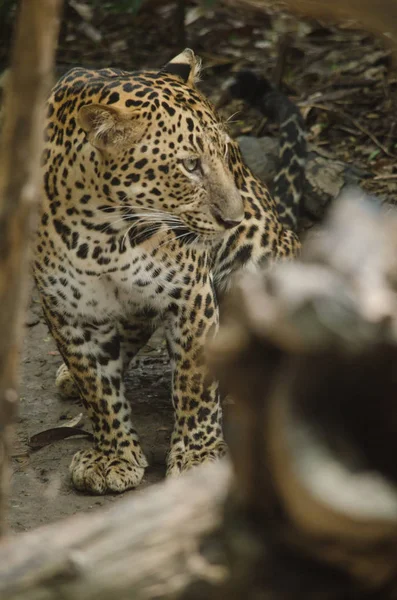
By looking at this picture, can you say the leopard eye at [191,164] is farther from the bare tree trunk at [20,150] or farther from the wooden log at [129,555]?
the wooden log at [129,555]

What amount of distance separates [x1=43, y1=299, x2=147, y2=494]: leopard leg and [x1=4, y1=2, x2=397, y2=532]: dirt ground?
0.12 meters

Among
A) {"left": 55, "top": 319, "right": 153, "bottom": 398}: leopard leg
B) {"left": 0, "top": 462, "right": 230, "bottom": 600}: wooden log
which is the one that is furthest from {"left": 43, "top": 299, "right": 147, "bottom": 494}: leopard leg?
{"left": 0, "top": 462, "right": 230, "bottom": 600}: wooden log

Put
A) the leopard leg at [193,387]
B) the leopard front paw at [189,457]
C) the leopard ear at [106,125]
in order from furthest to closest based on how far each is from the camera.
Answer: the leopard front paw at [189,457], the leopard leg at [193,387], the leopard ear at [106,125]

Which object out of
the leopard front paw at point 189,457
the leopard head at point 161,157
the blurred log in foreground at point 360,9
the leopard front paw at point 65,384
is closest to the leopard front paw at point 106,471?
the leopard front paw at point 189,457

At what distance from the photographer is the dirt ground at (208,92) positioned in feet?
21.0

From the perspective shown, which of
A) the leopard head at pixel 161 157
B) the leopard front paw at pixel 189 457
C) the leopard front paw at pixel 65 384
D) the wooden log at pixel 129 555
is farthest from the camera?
the leopard front paw at pixel 65 384

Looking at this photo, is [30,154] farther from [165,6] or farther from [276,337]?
[165,6]

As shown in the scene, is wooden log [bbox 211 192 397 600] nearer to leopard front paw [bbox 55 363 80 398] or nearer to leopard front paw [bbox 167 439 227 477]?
leopard front paw [bbox 167 439 227 477]

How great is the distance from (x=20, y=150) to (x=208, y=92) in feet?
25.7

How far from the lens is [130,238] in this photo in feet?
18.6

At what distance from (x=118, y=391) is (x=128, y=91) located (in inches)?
70.3

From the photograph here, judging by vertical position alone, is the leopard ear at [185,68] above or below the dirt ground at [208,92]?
above

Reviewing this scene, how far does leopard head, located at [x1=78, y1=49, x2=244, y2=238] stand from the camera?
5.44 meters

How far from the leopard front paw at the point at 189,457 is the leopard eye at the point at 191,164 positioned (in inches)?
66.2
